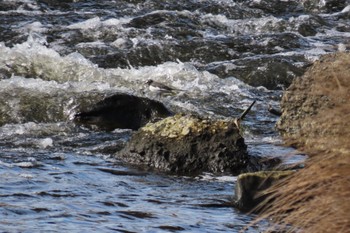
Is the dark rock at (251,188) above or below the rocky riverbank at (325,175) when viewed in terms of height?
below

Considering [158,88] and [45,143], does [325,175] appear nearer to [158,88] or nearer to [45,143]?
[45,143]

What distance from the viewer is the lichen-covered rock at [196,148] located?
808 centimetres

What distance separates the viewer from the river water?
6.76 metres

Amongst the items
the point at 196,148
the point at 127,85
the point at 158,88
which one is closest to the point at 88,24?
the point at 127,85

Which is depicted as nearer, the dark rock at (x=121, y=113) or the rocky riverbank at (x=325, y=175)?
the rocky riverbank at (x=325, y=175)

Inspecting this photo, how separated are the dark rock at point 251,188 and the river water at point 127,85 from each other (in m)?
0.11

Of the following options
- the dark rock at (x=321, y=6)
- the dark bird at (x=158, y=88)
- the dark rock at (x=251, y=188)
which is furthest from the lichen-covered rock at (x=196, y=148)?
the dark rock at (x=321, y=6)

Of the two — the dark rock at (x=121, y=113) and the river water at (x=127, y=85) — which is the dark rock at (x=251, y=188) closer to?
the river water at (x=127, y=85)

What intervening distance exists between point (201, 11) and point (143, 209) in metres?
10.2

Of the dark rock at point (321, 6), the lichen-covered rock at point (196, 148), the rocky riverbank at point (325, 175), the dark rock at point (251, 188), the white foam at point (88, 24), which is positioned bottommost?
the dark rock at point (321, 6)

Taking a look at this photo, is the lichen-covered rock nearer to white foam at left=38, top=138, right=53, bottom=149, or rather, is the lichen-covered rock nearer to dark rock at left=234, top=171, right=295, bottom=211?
white foam at left=38, top=138, right=53, bottom=149

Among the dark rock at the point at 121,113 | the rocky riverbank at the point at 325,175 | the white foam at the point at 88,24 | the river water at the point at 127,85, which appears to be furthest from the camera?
the white foam at the point at 88,24

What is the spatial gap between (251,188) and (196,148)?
5.26 ft

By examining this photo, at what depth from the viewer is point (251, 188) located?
6.53m
